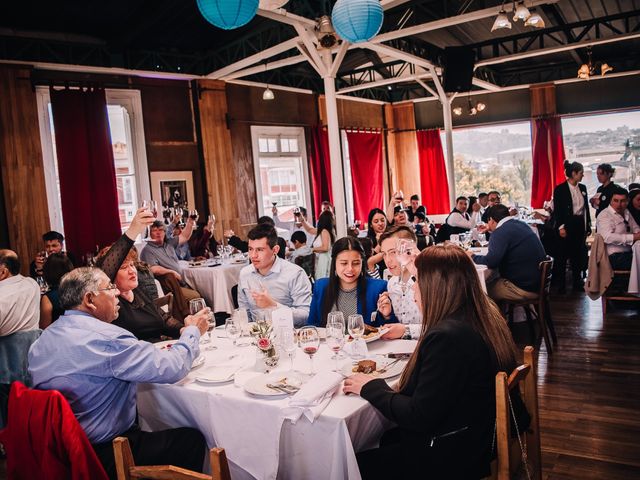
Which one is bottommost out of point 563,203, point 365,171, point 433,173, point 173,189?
point 563,203

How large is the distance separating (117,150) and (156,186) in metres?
0.83

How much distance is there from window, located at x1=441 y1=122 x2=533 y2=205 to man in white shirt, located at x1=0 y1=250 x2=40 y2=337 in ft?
40.4

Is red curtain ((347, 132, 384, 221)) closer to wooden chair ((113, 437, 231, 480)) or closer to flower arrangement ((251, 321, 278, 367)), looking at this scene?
flower arrangement ((251, 321, 278, 367))

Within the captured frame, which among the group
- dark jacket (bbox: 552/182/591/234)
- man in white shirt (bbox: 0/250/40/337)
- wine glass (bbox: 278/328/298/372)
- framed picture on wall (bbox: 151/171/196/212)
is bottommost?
wine glass (bbox: 278/328/298/372)

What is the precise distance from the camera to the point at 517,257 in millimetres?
4953

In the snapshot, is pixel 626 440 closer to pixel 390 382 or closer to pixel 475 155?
pixel 390 382

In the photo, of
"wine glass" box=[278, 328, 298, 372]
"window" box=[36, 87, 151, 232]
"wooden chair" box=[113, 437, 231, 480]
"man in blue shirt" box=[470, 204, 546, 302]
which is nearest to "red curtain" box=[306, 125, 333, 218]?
"window" box=[36, 87, 151, 232]

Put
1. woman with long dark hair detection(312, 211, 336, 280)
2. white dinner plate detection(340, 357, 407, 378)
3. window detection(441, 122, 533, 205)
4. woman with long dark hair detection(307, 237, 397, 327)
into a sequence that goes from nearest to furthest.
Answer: white dinner plate detection(340, 357, 407, 378) → woman with long dark hair detection(307, 237, 397, 327) → woman with long dark hair detection(312, 211, 336, 280) → window detection(441, 122, 533, 205)

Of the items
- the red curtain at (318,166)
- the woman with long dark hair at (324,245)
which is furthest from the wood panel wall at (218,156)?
the woman with long dark hair at (324,245)

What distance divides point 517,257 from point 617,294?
1775 millimetres

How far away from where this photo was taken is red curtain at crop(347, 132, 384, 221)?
1297cm

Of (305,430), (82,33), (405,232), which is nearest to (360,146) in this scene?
(82,33)

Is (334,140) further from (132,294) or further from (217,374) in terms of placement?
(217,374)

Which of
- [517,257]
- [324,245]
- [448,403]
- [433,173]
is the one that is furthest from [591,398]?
[433,173]
